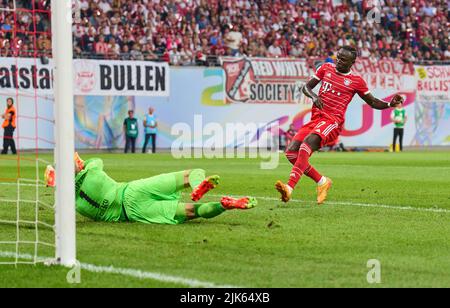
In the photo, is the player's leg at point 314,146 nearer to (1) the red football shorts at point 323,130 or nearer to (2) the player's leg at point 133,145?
(1) the red football shorts at point 323,130

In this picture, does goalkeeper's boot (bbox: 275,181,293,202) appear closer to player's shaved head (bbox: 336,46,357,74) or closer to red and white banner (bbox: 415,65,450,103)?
Result: player's shaved head (bbox: 336,46,357,74)

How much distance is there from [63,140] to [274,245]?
2.31 meters

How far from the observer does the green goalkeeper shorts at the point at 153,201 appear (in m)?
9.45

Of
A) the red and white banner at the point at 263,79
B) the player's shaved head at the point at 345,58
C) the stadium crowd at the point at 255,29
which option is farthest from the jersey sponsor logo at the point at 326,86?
the red and white banner at the point at 263,79

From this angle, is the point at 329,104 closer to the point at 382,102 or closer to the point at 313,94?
the point at 313,94

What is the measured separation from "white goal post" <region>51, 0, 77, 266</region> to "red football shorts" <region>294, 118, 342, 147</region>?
637 centimetres

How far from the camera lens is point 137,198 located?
9578 millimetres

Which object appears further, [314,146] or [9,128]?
[9,128]

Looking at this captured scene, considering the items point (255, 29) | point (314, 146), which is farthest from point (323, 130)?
point (255, 29)

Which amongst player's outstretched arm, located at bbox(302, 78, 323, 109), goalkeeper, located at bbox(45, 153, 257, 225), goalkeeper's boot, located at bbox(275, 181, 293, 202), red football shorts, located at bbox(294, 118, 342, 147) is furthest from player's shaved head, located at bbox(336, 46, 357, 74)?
goalkeeper, located at bbox(45, 153, 257, 225)
